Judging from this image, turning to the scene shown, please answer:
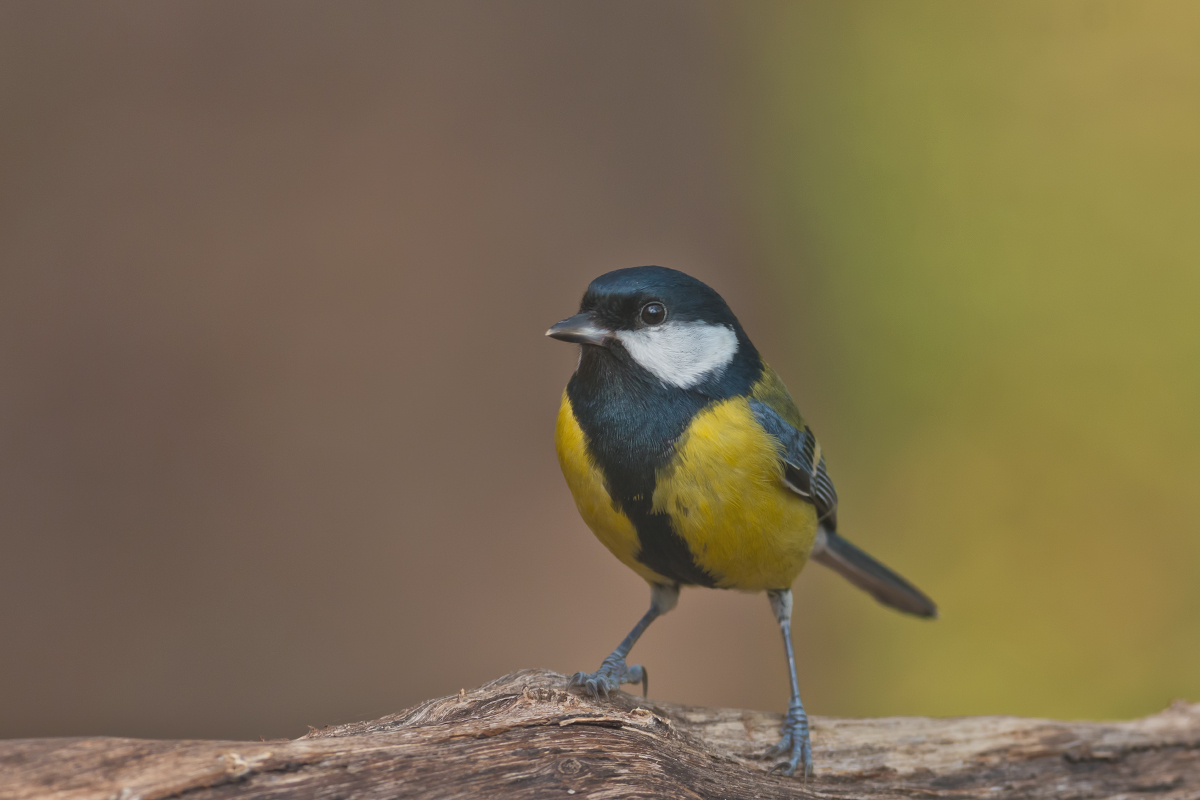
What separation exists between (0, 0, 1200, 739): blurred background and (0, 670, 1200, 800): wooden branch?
6.72 ft

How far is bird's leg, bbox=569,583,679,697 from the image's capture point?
2568 millimetres

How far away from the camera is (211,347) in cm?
493

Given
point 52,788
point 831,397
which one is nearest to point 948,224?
point 831,397

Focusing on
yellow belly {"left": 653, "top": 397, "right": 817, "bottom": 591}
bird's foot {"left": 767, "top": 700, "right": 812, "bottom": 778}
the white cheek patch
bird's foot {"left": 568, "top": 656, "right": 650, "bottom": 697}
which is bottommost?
bird's foot {"left": 767, "top": 700, "right": 812, "bottom": 778}

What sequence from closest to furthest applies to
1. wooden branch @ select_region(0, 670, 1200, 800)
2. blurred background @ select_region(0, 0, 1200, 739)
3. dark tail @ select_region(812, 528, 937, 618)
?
1. wooden branch @ select_region(0, 670, 1200, 800)
2. dark tail @ select_region(812, 528, 937, 618)
3. blurred background @ select_region(0, 0, 1200, 739)

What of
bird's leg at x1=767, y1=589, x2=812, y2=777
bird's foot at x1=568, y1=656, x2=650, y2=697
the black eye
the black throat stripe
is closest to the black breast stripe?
the black throat stripe

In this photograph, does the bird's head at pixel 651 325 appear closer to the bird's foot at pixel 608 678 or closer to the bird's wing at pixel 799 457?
the bird's wing at pixel 799 457

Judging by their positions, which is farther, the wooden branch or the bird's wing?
the bird's wing

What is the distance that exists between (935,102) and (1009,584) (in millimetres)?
2935

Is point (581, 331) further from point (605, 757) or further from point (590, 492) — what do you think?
point (605, 757)

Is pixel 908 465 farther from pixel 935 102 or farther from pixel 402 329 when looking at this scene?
pixel 402 329

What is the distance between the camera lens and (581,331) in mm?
2586

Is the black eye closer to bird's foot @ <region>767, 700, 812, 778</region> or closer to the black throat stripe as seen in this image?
the black throat stripe

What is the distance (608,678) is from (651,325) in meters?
1.03
